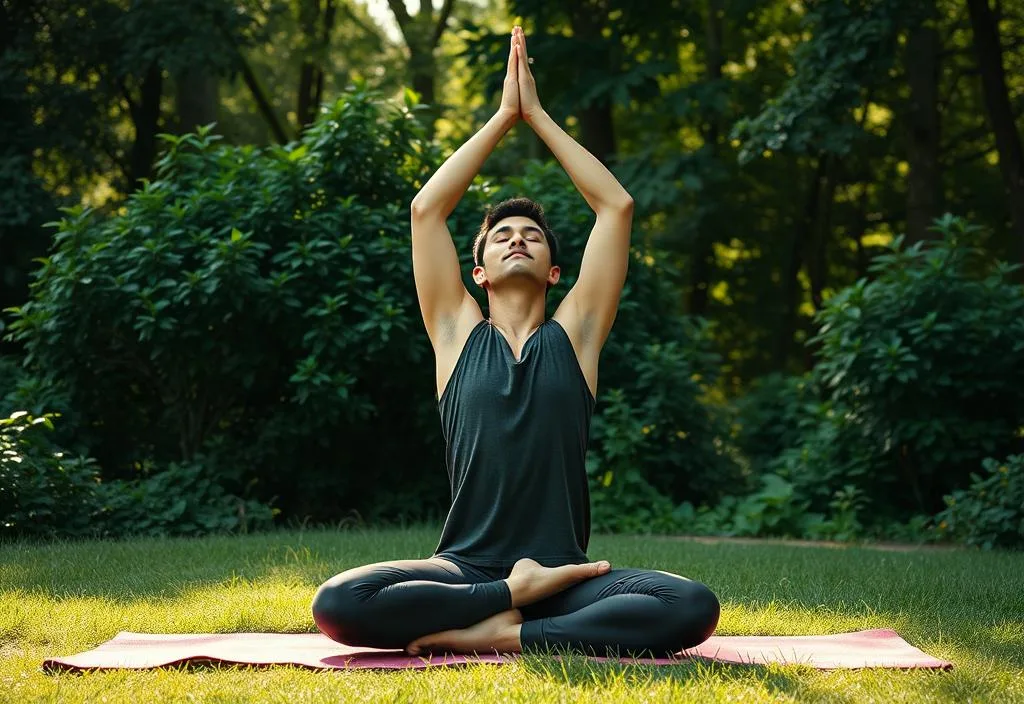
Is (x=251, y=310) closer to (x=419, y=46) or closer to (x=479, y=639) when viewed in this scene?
(x=479, y=639)

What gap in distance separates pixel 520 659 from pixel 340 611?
641 mm

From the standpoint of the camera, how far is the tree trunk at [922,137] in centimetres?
1376

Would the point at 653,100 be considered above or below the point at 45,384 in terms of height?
above

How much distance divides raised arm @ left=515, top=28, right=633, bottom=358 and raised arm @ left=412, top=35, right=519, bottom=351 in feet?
0.90

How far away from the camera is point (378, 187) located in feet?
31.9

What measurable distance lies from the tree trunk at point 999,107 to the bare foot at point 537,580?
30.5ft

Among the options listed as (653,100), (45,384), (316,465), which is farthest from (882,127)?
(45,384)

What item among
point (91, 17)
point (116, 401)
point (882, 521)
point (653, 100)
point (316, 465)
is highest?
point (91, 17)

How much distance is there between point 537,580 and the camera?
4.01 m

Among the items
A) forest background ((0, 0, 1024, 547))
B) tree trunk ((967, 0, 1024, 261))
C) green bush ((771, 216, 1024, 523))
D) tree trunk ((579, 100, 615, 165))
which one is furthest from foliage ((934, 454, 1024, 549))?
tree trunk ((579, 100, 615, 165))

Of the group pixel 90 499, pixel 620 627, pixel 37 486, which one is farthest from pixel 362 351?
pixel 620 627

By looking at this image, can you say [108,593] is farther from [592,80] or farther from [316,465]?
[592,80]

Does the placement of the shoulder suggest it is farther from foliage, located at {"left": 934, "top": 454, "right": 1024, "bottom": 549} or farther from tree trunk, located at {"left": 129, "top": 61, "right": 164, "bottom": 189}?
tree trunk, located at {"left": 129, "top": 61, "right": 164, "bottom": 189}

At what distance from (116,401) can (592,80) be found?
7.46 m
